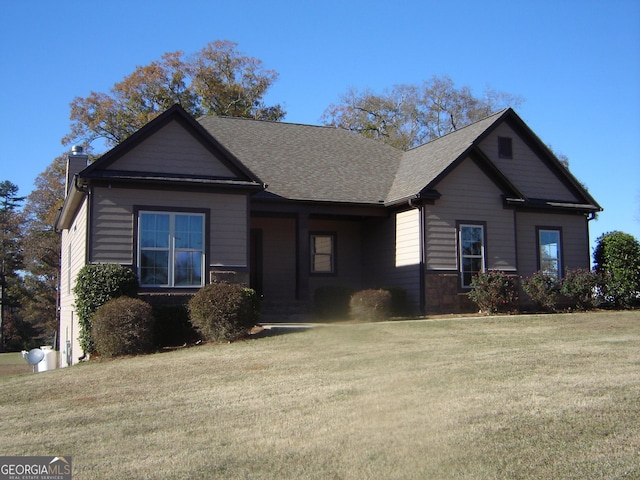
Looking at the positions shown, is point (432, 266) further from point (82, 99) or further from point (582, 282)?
point (82, 99)

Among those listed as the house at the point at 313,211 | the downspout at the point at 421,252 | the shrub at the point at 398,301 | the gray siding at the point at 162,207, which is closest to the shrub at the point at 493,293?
the house at the point at 313,211

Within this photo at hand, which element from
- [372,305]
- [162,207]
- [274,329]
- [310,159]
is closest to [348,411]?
[274,329]

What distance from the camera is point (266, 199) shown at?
2016 centimetres

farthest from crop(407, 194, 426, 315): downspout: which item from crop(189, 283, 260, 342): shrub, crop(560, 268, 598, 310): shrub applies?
crop(189, 283, 260, 342): shrub

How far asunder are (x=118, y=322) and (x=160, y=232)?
360 centimetres

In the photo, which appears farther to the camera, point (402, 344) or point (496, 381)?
point (402, 344)

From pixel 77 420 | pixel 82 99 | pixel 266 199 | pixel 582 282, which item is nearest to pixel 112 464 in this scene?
pixel 77 420

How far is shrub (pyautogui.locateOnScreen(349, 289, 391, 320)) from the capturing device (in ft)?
61.0

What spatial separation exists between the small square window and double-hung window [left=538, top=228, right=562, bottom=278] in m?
2.67

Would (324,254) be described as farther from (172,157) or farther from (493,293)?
(172,157)

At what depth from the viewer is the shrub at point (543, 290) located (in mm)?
20656

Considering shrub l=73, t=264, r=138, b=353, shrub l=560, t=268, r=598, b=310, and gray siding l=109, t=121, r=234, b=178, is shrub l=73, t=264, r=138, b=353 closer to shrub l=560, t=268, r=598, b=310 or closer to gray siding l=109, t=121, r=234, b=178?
gray siding l=109, t=121, r=234, b=178

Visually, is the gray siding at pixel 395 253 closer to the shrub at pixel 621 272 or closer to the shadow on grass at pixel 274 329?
the shadow on grass at pixel 274 329

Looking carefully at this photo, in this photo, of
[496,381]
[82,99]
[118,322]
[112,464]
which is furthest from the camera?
[82,99]
